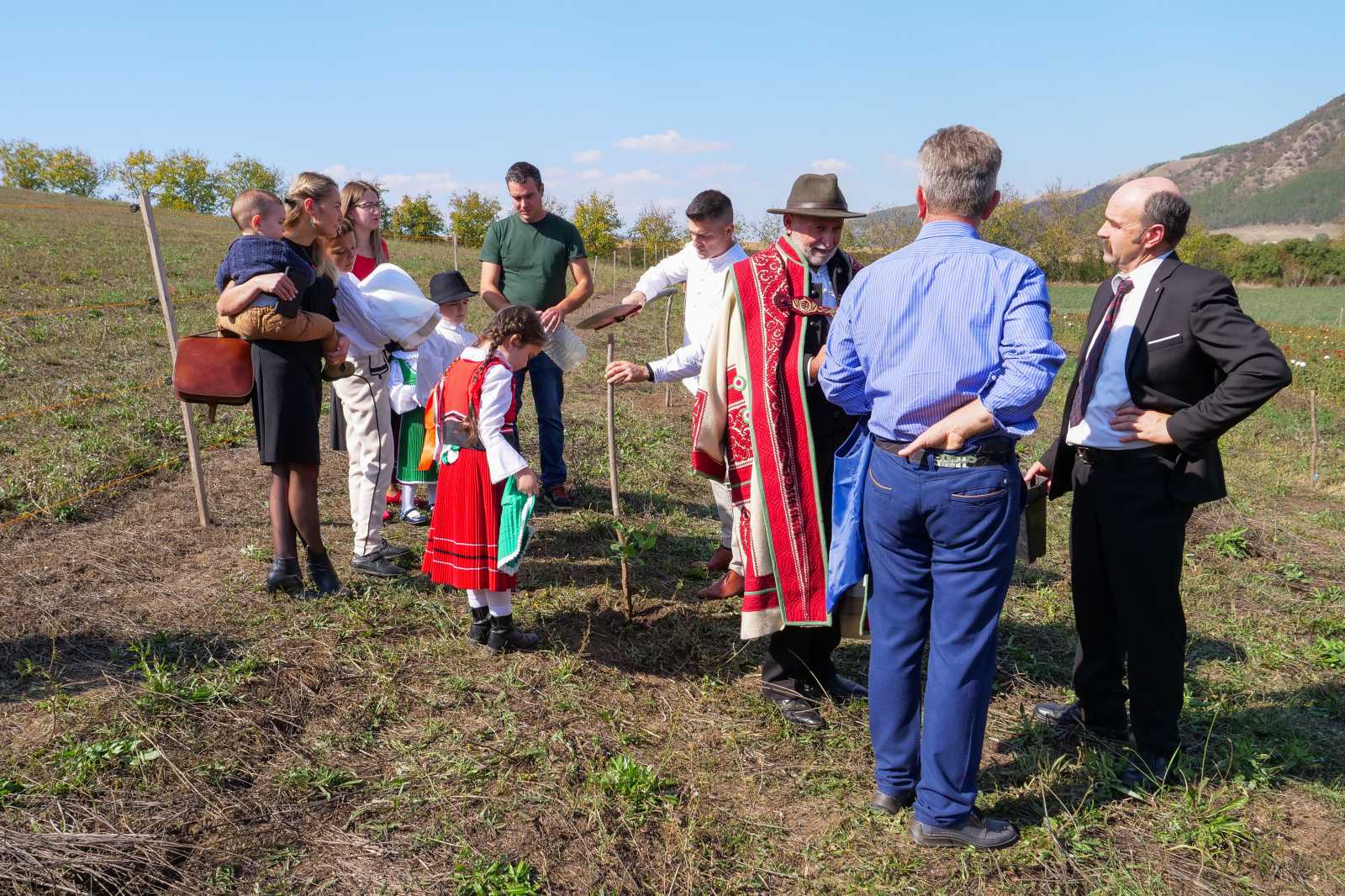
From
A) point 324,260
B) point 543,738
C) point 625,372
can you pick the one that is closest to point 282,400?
point 324,260

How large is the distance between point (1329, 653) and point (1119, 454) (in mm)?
2405

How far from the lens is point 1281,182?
172000mm

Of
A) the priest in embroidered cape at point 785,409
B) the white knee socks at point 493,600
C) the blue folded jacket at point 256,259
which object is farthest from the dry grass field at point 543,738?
the blue folded jacket at point 256,259

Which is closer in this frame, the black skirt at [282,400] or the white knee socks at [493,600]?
the white knee socks at [493,600]

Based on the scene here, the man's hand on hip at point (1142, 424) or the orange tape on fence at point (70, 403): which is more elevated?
the man's hand on hip at point (1142, 424)

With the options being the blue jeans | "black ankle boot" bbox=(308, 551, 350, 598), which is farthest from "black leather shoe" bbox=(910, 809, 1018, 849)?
the blue jeans

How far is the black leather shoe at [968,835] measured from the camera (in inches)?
107

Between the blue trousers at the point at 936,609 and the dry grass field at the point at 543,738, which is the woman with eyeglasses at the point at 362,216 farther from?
the blue trousers at the point at 936,609

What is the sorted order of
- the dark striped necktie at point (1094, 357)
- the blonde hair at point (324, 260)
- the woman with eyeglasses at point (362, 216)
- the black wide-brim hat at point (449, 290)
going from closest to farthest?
the dark striped necktie at point (1094, 357) → the blonde hair at point (324, 260) → the woman with eyeglasses at point (362, 216) → the black wide-brim hat at point (449, 290)

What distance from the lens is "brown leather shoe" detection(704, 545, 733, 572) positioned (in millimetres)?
5020

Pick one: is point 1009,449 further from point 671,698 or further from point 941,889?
point 671,698

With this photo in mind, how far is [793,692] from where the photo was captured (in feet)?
11.7

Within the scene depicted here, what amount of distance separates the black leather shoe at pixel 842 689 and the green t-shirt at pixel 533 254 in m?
3.34

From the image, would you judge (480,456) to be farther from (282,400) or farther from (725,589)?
(725,589)
